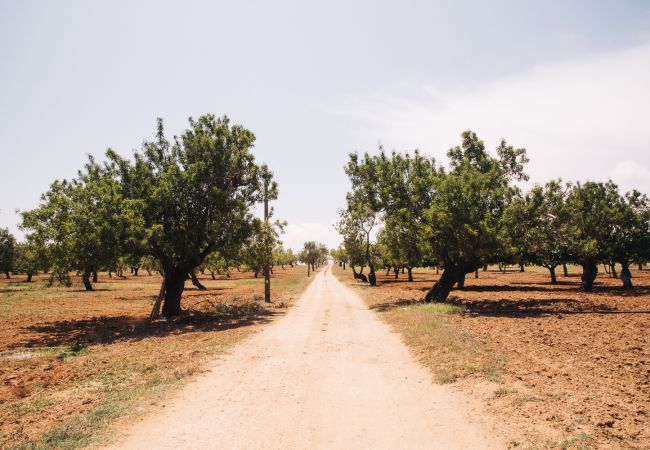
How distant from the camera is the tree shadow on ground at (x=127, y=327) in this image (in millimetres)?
18587

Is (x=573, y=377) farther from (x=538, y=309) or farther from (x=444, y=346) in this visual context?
(x=538, y=309)

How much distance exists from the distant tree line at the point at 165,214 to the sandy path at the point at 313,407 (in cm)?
1140

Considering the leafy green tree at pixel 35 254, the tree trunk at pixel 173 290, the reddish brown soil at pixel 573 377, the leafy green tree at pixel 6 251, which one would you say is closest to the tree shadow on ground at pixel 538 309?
the reddish brown soil at pixel 573 377

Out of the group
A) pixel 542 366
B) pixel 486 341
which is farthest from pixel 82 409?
pixel 486 341

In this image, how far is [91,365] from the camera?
13.2 metres

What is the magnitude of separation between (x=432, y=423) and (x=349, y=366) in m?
4.75

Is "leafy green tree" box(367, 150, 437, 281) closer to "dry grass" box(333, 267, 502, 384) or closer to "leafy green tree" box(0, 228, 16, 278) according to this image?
"dry grass" box(333, 267, 502, 384)

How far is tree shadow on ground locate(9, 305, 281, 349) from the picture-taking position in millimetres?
18587

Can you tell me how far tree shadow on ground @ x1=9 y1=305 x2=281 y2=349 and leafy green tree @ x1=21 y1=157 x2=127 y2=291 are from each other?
10.3 feet

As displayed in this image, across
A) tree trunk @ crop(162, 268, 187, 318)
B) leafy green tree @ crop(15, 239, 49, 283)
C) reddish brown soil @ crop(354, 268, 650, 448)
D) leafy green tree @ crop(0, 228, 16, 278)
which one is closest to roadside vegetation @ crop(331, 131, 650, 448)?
reddish brown soil @ crop(354, 268, 650, 448)

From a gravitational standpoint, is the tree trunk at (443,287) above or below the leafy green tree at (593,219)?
below

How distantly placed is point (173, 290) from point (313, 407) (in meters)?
19.8

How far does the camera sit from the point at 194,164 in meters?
24.0

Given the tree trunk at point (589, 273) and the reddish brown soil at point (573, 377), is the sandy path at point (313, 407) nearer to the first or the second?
the reddish brown soil at point (573, 377)
